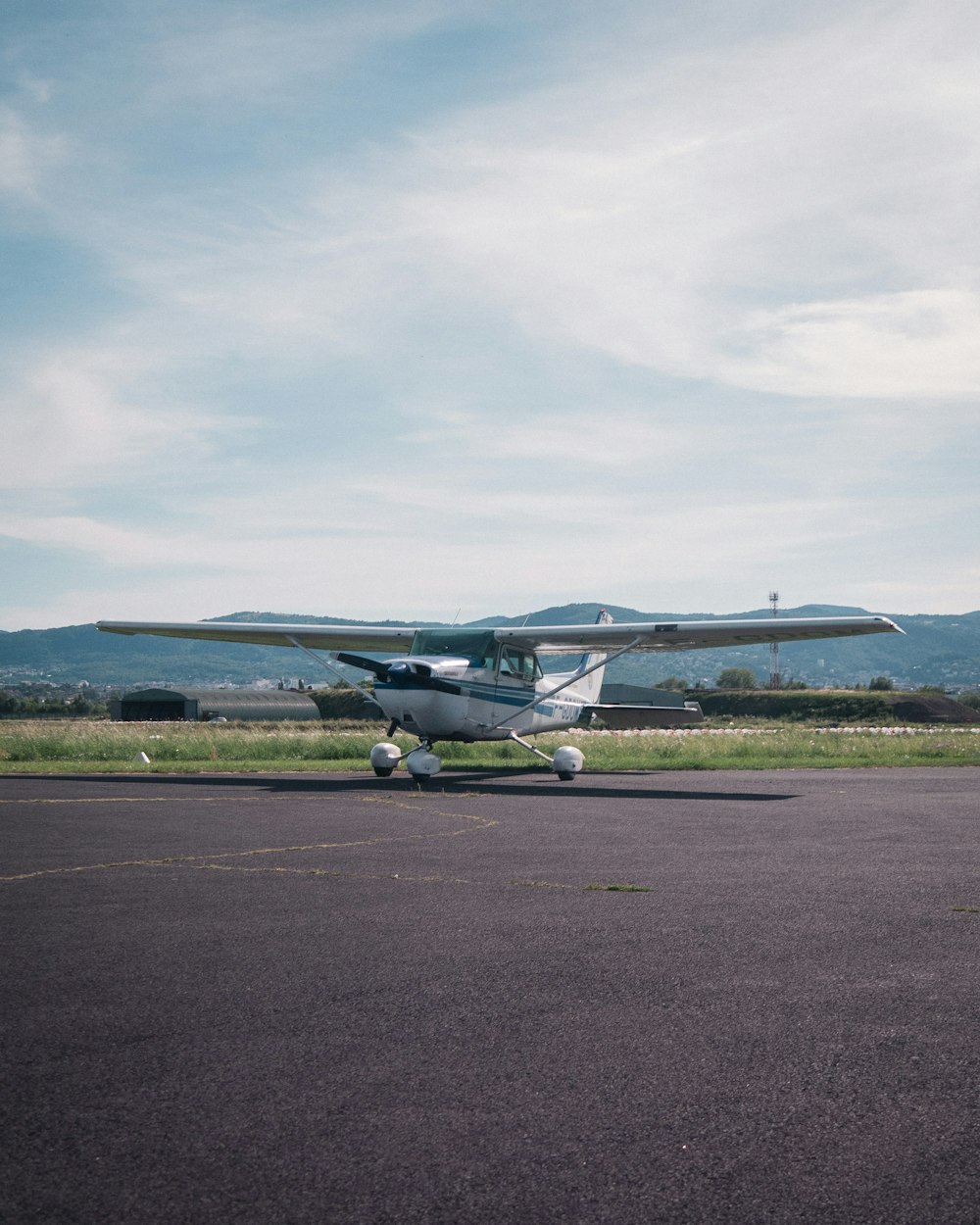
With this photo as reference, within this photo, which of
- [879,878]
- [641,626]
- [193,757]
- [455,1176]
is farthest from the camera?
[193,757]

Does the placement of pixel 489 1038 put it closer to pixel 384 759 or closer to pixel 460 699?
pixel 460 699

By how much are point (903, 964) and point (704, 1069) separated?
7.29 feet

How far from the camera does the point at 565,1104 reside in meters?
3.98

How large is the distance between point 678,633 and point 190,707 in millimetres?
60038

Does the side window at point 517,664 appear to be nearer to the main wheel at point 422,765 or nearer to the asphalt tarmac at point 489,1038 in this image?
the main wheel at point 422,765

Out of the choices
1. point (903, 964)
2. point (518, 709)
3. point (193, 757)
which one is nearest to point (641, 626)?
point (518, 709)

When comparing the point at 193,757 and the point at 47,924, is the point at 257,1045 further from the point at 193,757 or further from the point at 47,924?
the point at 193,757

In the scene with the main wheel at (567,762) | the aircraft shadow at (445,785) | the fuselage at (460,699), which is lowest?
the aircraft shadow at (445,785)

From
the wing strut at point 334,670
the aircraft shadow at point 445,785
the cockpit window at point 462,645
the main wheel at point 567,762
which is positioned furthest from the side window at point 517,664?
the wing strut at point 334,670

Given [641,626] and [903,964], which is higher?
[641,626]

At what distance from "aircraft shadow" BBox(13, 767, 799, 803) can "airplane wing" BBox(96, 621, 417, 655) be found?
3.63 m

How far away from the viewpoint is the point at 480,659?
21.5 metres

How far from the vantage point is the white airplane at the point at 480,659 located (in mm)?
19938

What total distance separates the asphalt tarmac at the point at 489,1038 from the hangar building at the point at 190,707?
67.4 m
